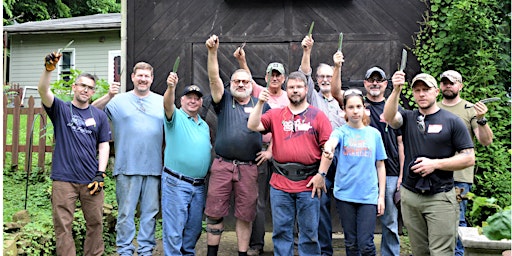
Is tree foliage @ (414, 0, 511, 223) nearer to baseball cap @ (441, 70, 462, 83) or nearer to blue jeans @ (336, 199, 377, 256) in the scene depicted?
baseball cap @ (441, 70, 462, 83)

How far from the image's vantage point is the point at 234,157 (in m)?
4.84

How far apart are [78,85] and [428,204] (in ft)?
10.1

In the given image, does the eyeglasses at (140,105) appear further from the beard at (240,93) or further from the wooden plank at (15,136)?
the wooden plank at (15,136)

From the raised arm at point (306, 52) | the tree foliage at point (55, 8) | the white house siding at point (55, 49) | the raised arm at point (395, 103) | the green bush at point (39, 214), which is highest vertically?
the tree foliage at point (55, 8)

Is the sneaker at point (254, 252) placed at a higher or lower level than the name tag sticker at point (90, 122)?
lower

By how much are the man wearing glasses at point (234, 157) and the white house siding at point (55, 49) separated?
13.4 meters

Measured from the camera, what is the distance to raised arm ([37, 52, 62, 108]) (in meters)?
4.05

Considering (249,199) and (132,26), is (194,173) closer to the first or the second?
(249,199)

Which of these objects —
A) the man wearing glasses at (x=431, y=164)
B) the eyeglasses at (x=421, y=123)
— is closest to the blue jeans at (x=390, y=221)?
the man wearing glasses at (x=431, y=164)

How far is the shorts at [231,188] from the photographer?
4.82 metres

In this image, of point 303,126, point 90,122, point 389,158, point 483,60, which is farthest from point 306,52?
point 483,60

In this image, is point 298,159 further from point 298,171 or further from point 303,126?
point 303,126

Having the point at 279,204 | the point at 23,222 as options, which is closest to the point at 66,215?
the point at 23,222

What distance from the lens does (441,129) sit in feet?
12.8
